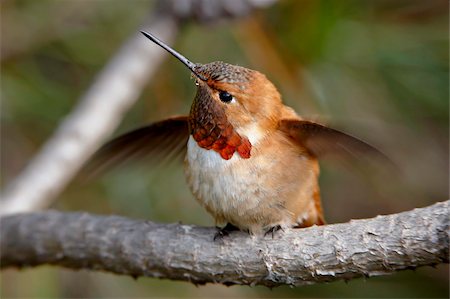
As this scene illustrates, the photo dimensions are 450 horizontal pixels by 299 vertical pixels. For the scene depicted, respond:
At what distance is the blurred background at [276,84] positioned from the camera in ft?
7.80

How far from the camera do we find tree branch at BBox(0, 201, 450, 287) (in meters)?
1.29

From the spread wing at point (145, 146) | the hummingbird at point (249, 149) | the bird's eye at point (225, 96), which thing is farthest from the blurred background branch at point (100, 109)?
the bird's eye at point (225, 96)

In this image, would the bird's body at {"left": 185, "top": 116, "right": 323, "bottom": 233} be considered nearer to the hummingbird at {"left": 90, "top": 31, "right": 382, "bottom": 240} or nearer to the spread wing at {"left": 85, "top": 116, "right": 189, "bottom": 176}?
the hummingbird at {"left": 90, "top": 31, "right": 382, "bottom": 240}

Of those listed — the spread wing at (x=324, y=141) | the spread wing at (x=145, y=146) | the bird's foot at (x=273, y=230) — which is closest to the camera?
the spread wing at (x=324, y=141)

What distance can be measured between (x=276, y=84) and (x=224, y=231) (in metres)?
0.84

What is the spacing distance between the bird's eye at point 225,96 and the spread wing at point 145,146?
25 centimetres

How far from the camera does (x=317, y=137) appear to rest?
159 cm

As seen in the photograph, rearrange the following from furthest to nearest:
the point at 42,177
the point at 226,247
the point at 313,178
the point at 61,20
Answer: the point at 61,20 → the point at 42,177 → the point at 313,178 → the point at 226,247

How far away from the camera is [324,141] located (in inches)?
62.6

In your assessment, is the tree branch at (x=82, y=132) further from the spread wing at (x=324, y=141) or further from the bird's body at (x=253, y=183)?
the spread wing at (x=324, y=141)

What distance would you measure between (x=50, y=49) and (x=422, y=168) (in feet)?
4.25

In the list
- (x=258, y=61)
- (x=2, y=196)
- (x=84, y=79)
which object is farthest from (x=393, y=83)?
(x=2, y=196)

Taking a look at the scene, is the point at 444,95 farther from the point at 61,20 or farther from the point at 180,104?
the point at 61,20

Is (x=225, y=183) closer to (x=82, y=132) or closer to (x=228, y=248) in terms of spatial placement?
(x=228, y=248)
